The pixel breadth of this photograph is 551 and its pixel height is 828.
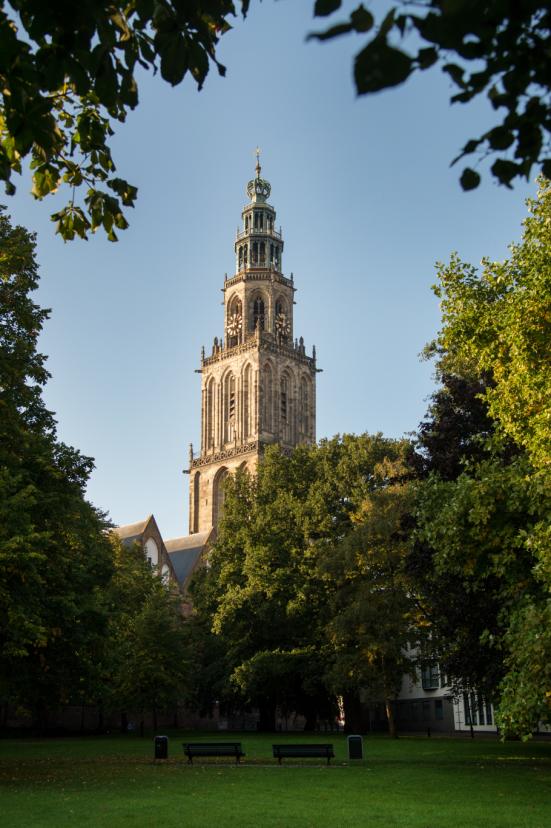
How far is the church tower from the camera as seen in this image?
94188mm

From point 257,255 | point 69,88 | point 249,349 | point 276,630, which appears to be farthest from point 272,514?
point 257,255

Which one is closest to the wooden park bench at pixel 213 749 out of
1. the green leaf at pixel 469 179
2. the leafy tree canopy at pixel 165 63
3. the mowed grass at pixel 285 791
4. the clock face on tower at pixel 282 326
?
the mowed grass at pixel 285 791

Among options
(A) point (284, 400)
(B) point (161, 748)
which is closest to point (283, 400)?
(A) point (284, 400)

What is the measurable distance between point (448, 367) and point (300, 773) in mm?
15715

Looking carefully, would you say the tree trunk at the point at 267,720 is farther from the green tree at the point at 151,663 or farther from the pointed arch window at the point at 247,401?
the pointed arch window at the point at 247,401

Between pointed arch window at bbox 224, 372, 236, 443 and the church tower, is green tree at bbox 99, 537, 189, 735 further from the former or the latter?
pointed arch window at bbox 224, 372, 236, 443

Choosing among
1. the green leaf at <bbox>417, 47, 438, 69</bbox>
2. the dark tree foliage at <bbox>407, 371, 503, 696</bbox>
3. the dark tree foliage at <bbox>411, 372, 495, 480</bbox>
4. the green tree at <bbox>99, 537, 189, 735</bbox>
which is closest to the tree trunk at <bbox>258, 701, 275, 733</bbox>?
the green tree at <bbox>99, 537, 189, 735</bbox>

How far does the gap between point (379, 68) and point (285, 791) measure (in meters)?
17.4

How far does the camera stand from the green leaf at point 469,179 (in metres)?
4.31

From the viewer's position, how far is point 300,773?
73.6ft

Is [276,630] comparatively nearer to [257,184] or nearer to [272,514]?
[272,514]

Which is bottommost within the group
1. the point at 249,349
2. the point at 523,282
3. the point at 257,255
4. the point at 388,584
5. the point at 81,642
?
the point at 81,642

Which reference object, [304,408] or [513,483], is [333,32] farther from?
[304,408]

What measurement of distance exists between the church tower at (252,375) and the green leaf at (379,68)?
87.1 meters
